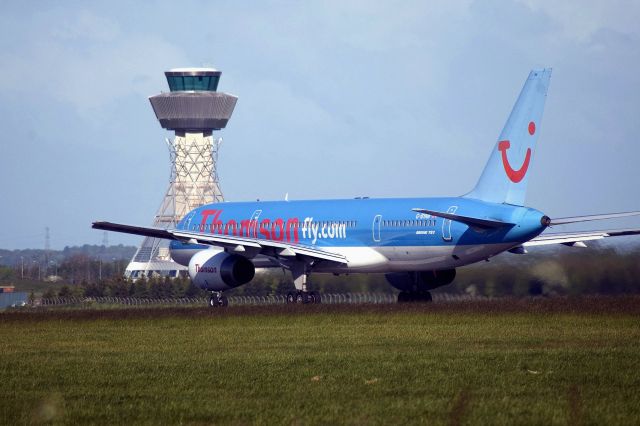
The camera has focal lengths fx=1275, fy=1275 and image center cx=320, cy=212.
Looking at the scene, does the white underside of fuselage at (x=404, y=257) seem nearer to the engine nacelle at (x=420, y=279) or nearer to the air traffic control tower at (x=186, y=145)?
the engine nacelle at (x=420, y=279)

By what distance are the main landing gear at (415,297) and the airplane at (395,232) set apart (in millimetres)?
42

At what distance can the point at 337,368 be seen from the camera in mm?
23469

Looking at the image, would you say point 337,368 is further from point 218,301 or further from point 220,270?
point 218,301

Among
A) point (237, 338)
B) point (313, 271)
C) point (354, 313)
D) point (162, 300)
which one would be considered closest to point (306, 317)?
point (354, 313)

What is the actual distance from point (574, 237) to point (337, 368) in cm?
2395

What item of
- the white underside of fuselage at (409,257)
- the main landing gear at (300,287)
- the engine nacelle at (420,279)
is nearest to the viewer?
the white underside of fuselage at (409,257)

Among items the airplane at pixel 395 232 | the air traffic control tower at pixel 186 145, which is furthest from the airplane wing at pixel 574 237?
the air traffic control tower at pixel 186 145

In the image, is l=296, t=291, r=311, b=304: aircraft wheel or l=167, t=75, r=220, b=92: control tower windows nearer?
l=296, t=291, r=311, b=304: aircraft wheel

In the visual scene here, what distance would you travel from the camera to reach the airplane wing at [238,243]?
4619cm

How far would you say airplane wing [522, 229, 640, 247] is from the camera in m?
45.1

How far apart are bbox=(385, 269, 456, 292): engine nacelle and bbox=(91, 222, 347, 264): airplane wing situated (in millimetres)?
2453

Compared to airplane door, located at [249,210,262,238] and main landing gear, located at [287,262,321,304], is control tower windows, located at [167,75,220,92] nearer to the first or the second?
airplane door, located at [249,210,262,238]

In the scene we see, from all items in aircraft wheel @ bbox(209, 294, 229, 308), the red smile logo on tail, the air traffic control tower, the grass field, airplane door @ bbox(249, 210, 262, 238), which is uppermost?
the air traffic control tower

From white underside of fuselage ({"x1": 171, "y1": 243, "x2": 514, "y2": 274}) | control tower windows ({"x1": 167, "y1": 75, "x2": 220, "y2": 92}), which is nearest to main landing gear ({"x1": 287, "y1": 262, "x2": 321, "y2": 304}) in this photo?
white underside of fuselage ({"x1": 171, "y1": 243, "x2": 514, "y2": 274})
